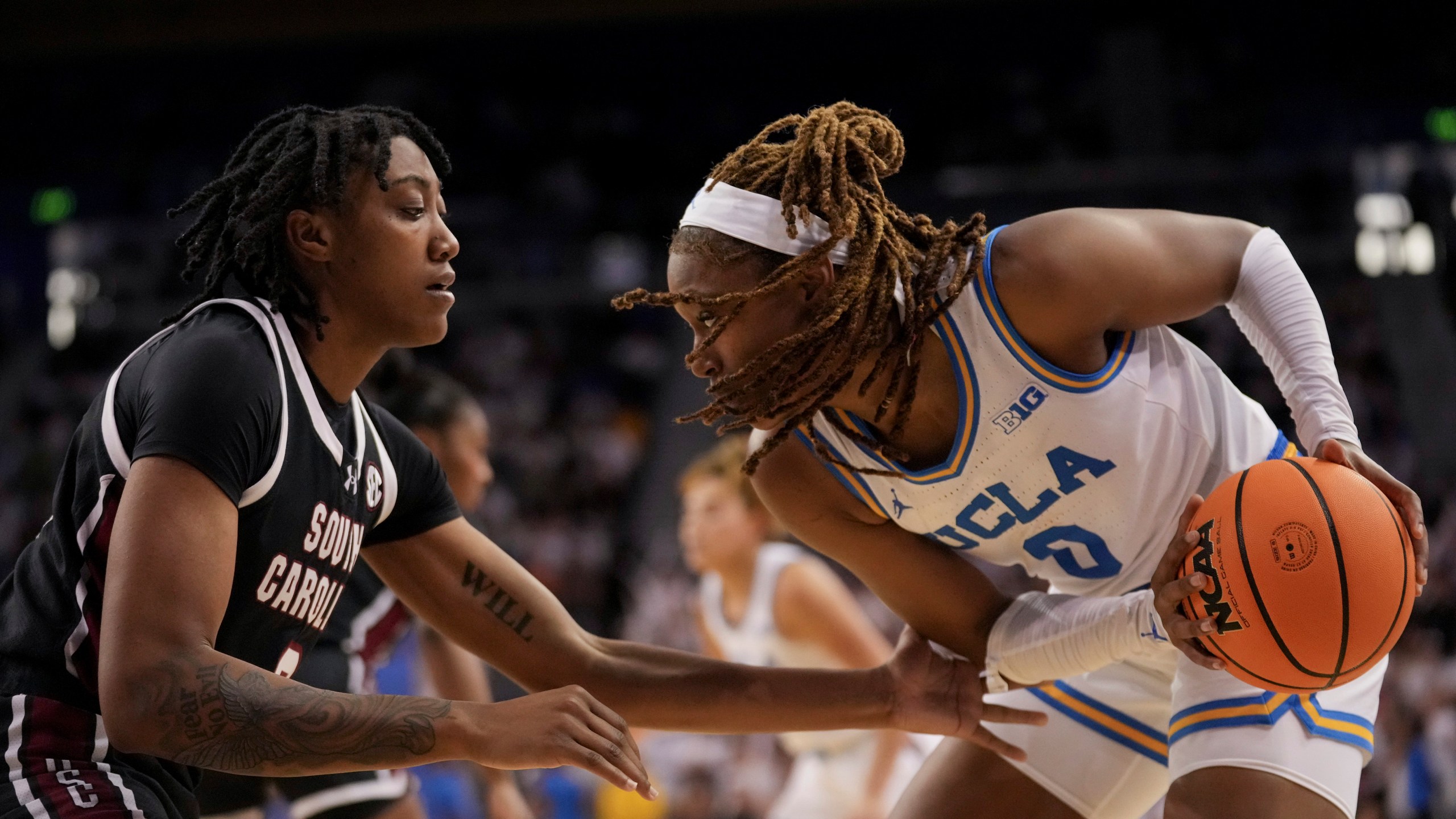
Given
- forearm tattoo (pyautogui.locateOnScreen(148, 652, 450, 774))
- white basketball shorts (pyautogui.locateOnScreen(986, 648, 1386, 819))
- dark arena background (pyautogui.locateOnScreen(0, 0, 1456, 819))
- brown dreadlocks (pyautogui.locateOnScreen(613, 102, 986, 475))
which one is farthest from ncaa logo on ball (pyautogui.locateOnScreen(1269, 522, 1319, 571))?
dark arena background (pyautogui.locateOnScreen(0, 0, 1456, 819))

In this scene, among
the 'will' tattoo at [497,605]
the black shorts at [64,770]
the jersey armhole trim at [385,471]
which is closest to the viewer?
the black shorts at [64,770]

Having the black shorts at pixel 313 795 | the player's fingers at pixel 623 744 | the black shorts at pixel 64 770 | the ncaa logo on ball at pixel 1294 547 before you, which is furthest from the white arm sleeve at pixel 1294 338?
the black shorts at pixel 313 795

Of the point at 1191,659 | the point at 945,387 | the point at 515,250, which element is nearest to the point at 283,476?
the point at 945,387

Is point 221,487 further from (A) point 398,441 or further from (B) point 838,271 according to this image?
(B) point 838,271

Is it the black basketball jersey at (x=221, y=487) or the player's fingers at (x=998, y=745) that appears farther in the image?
the player's fingers at (x=998, y=745)

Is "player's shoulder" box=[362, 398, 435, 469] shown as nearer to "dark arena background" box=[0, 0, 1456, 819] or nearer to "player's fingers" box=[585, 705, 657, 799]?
"player's fingers" box=[585, 705, 657, 799]

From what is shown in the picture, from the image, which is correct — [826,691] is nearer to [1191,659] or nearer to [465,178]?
[1191,659]

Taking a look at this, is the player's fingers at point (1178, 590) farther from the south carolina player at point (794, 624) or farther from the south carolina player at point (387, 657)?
the south carolina player at point (794, 624)

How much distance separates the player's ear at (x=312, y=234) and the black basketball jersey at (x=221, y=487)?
138mm

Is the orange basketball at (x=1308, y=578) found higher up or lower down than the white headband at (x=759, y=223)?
lower down

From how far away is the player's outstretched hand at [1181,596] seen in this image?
7.82 ft

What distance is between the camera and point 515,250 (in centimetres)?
1272

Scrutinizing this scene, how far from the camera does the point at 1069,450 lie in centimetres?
263

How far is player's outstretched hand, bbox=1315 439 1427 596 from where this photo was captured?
7.82 ft
